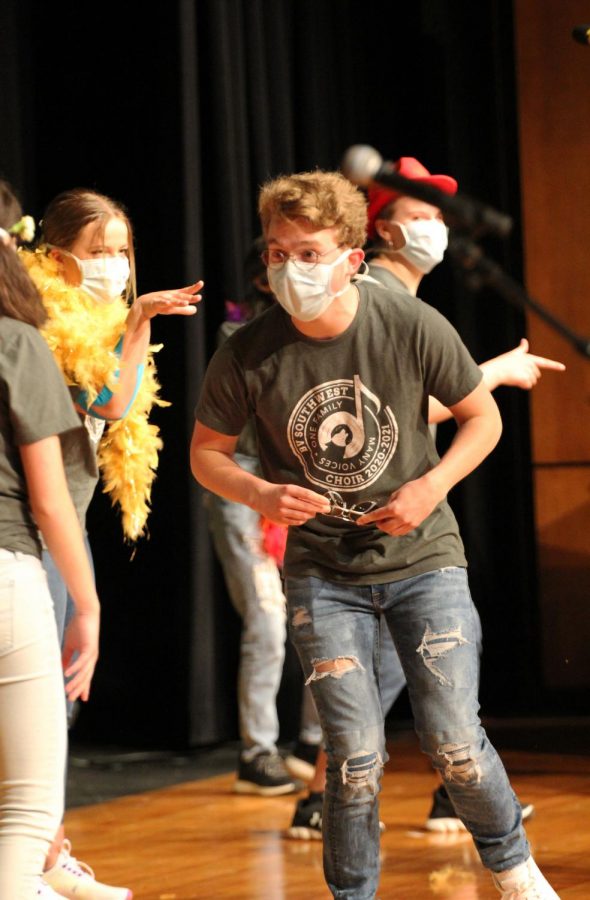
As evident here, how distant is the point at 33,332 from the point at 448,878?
5.91ft

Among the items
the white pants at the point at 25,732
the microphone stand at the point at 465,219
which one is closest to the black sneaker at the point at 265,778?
the white pants at the point at 25,732

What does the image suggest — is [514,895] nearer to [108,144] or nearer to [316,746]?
[316,746]

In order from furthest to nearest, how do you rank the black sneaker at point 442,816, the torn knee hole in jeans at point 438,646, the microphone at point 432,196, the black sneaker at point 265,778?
the black sneaker at point 265,778 → the black sneaker at point 442,816 → the torn knee hole in jeans at point 438,646 → the microphone at point 432,196

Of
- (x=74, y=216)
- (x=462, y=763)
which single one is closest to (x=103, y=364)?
(x=74, y=216)

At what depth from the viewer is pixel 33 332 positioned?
2.16m

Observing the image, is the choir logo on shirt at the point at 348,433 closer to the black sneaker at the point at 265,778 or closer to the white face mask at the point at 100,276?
the white face mask at the point at 100,276

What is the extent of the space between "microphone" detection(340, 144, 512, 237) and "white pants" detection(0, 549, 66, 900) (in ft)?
2.63

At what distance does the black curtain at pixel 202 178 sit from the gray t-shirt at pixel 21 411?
279 cm

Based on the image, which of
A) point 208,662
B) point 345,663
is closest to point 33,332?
point 345,663

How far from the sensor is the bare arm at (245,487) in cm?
247

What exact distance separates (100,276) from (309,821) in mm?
1627

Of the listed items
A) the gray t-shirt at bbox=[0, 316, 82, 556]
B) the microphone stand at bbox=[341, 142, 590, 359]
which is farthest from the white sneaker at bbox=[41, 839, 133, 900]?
the microphone stand at bbox=[341, 142, 590, 359]

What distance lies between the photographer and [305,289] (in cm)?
261

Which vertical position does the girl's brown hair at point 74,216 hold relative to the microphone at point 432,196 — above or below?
above
